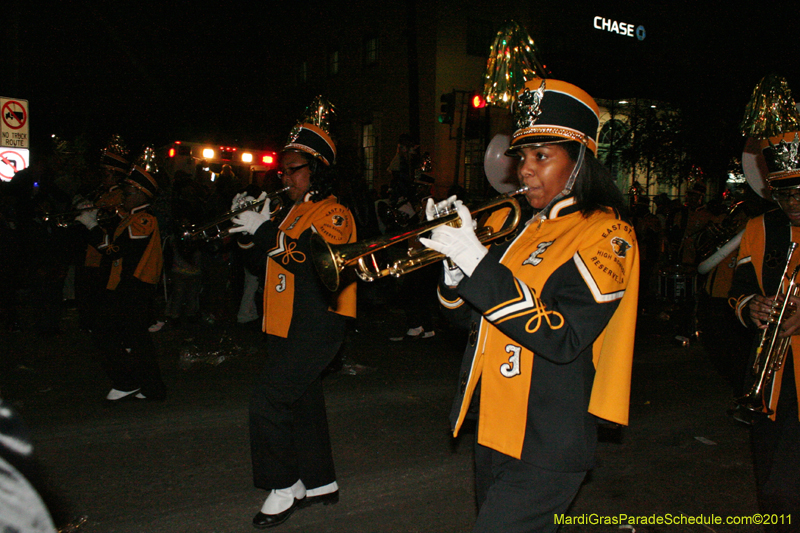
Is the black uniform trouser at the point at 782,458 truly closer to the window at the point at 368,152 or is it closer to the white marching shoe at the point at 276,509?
the white marching shoe at the point at 276,509

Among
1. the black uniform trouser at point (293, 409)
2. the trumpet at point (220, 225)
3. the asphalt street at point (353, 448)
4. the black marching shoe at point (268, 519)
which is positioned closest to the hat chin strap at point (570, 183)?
the asphalt street at point (353, 448)

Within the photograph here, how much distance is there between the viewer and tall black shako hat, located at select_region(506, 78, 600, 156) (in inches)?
87.4

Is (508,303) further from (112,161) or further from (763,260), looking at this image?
(112,161)

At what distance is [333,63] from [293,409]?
25.3 meters

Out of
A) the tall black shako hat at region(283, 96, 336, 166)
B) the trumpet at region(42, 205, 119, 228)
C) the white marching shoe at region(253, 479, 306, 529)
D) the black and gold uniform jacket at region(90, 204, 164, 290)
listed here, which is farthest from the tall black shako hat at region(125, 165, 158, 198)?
the white marching shoe at region(253, 479, 306, 529)

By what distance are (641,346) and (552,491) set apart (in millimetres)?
7178

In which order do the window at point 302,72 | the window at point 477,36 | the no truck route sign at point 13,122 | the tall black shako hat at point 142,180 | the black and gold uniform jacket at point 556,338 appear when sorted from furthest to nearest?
the window at point 302,72
the window at point 477,36
the no truck route sign at point 13,122
the tall black shako hat at point 142,180
the black and gold uniform jacket at point 556,338

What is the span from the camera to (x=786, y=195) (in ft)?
9.50

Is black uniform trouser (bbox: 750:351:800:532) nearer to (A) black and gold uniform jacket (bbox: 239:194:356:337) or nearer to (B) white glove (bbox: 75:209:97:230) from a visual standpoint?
(A) black and gold uniform jacket (bbox: 239:194:356:337)

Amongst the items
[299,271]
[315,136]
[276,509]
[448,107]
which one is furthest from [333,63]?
[276,509]

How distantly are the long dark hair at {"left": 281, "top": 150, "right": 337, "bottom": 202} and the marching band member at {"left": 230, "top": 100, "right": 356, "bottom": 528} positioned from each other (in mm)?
12

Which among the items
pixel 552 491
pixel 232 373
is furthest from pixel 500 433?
pixel 232 373

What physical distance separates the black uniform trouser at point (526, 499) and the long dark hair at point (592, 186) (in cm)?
93

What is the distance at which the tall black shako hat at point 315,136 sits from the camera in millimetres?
3955
